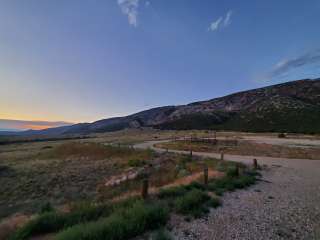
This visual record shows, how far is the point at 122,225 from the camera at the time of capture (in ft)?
16.2

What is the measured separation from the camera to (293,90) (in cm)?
13925

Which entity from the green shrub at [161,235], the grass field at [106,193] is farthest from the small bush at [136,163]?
the green shrub at [161,235]

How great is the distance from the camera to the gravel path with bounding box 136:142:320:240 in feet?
16.8

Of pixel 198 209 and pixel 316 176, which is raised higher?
pixel 198 209

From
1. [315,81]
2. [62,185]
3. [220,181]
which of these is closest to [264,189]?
[220,181]

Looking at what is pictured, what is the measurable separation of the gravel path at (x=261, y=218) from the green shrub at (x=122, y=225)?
22.1 inches

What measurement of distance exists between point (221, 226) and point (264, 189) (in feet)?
17.9

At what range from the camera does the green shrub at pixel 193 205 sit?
20.8ft

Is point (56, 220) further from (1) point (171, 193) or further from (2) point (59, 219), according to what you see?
(1) point (171, 193)

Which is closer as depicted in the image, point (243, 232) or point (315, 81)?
point (243, 232)

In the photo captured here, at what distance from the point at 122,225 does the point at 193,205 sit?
2.93 meters

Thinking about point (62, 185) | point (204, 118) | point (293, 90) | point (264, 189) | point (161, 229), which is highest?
point (293, 90)

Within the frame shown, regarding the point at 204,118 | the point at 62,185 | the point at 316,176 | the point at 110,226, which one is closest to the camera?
the point at 110,226

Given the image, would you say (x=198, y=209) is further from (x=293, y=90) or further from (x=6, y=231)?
(x=293, y=90)
